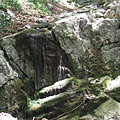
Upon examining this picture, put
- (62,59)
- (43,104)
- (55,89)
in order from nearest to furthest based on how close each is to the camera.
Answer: (43,104) < (55,89) < (62,59)

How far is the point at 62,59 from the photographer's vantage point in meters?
7.36

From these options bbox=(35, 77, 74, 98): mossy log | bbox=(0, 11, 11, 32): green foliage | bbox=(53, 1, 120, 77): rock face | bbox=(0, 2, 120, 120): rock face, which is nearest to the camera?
bbox=(0, 2, 120, 120): rock face

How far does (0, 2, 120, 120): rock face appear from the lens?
6137 millimetres

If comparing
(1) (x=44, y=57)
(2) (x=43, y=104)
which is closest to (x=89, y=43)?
(1) (x=44, y=57)

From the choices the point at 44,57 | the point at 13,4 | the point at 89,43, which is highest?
the point at 13,4

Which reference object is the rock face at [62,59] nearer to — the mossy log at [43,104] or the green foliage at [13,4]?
the mossy log at [43,104]

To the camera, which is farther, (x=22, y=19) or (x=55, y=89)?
(x=22, y=19)

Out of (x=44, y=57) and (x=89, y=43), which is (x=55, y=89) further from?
(x=89, y=43)

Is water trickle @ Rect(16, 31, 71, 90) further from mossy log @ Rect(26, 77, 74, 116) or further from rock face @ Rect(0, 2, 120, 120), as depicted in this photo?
mossy log @ Rect(26, 77, 74, 116)

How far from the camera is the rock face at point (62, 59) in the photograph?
242 inches

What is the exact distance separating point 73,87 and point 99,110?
58.3 inches

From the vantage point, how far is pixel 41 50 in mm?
7188

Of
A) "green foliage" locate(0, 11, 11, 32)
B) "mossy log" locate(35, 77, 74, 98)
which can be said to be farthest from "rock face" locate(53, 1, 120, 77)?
"green foliage" locate(0, 11, 11, 32)

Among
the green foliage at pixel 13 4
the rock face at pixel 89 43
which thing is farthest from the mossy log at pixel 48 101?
the green foliage at pixel 13 4
